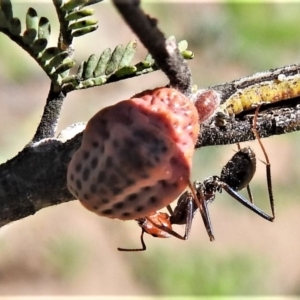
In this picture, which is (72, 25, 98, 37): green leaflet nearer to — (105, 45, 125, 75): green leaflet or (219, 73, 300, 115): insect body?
(105, 45, 125, 75): green leaflet

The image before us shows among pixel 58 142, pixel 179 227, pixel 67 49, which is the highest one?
pixel 67 49

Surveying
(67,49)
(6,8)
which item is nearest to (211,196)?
(67,49)

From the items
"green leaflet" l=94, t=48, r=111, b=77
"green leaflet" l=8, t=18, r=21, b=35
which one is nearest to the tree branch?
"green leaflet" l=94, t=48, r=111, b=77

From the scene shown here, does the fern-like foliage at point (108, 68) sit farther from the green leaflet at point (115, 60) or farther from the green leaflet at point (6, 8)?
the green leaflet at point (6, 8)

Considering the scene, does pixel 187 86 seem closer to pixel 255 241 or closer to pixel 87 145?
pixel 87 145

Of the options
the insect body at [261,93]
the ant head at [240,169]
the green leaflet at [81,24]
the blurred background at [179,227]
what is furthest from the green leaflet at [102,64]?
the blurred background at [179,227]

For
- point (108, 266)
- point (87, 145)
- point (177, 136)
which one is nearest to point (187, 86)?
point (177, 136)

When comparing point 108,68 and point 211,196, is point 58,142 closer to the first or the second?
point 108,68
